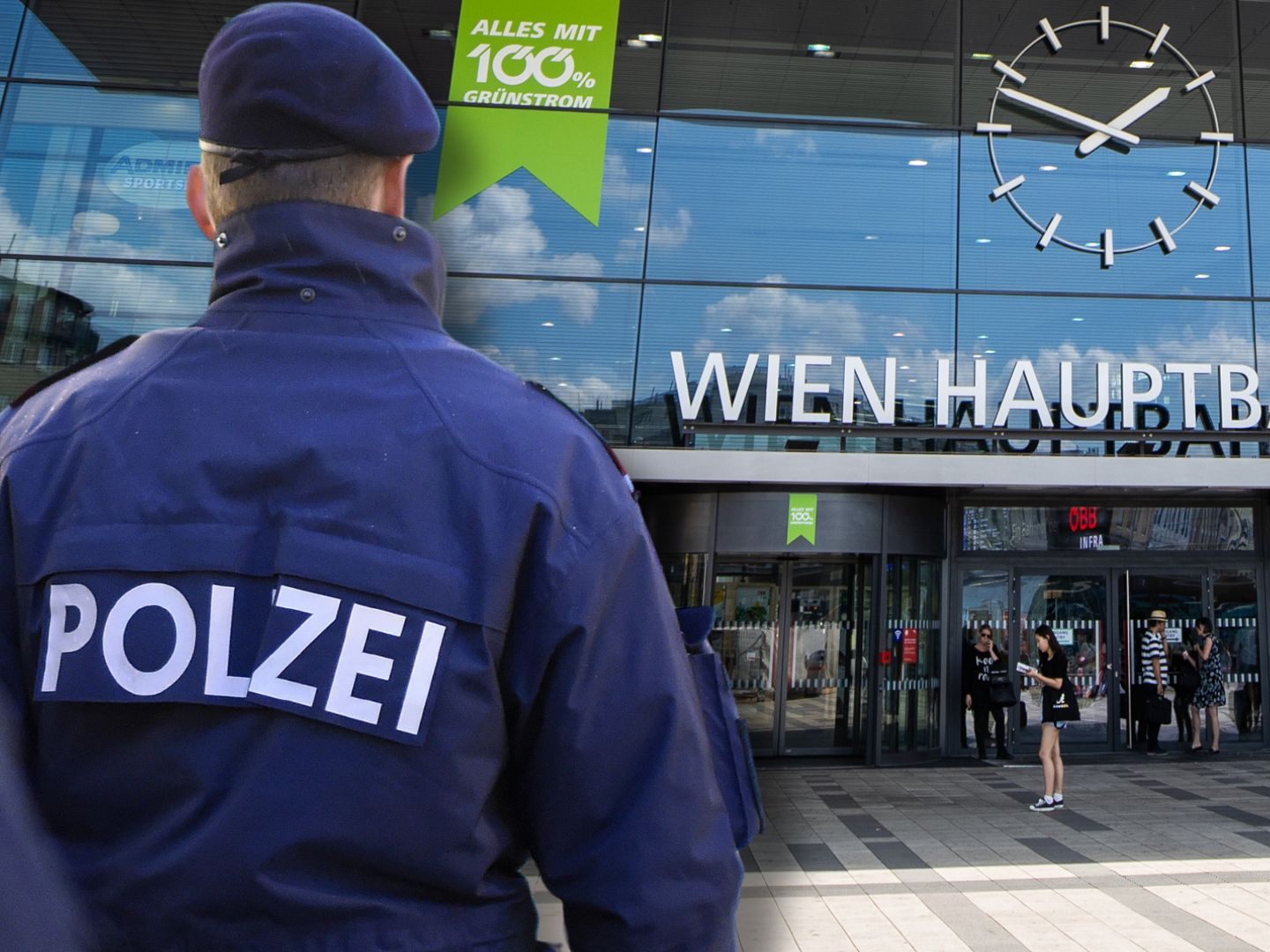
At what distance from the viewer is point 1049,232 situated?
496 inches

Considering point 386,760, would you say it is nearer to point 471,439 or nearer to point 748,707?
point 471,439

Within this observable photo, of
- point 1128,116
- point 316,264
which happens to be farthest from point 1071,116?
point 316,264

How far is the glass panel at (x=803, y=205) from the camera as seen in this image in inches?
489

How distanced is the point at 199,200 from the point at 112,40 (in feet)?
45.3

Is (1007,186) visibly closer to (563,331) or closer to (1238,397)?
(1238,397)

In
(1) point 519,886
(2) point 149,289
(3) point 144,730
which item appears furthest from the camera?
(2) point 149,289

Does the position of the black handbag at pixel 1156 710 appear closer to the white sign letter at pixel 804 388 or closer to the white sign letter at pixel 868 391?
the white sign letter at pixel 868 391

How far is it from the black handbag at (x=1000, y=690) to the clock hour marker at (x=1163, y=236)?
224 inches

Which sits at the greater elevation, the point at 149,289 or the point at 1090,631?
the point at 149,289

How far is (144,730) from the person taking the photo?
89 centimetres

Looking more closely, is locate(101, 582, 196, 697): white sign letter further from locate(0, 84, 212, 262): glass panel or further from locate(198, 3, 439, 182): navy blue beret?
locate(0, 84, 212, 262): glass panel

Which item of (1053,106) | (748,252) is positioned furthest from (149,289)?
(1053,106)

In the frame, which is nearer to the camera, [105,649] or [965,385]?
[105,649]

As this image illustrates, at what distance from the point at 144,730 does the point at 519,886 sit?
380 millimetres
